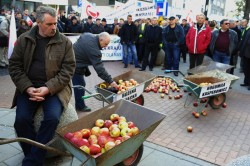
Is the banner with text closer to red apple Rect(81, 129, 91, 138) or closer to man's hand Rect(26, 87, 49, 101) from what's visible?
man's hand Rect(26, 87, 49, 101)

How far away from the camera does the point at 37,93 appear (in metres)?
3.70

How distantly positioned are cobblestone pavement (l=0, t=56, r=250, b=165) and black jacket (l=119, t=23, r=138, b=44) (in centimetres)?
449

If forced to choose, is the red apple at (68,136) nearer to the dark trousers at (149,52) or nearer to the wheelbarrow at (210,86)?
the wheelbarrow at (210,86)

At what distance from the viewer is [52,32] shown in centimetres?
382

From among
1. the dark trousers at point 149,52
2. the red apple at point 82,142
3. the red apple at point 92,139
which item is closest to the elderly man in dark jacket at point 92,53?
the red apple at point 92,139

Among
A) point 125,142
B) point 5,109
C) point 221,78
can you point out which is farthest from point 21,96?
point 221,78

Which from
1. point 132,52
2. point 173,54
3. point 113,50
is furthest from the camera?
point 113,50

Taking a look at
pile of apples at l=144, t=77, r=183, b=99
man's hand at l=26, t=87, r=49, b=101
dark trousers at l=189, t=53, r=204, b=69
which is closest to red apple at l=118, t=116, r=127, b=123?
man's hand at l=26, t=87, r=49, b=101

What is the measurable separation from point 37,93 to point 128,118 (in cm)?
131

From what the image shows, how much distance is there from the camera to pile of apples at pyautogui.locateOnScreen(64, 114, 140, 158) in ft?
10.7

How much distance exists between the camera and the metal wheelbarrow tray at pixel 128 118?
10.1 ft

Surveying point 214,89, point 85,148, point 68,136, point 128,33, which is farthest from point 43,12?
point 128,33

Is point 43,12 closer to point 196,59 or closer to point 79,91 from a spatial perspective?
point 79,91

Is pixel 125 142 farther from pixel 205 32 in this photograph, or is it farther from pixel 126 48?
pixel 126 48
